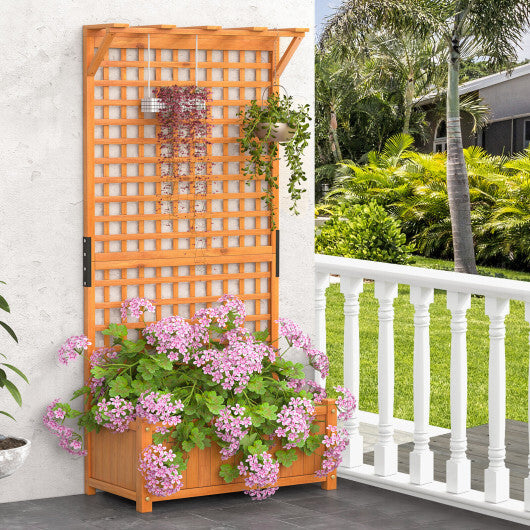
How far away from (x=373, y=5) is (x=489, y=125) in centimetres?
896

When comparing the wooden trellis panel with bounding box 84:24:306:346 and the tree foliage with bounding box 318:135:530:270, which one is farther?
the tree foliage with bounding box 318:135:530:270

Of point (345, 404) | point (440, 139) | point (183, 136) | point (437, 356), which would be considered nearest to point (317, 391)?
point (345, 404)

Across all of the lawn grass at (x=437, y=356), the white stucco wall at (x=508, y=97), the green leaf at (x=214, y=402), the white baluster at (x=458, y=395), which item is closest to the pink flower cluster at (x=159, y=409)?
the green leaf at (x=214, y=402)

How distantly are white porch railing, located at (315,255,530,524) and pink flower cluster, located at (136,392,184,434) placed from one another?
0.97 m

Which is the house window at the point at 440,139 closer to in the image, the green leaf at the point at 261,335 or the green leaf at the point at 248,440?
the green leaf at the point at 261,335

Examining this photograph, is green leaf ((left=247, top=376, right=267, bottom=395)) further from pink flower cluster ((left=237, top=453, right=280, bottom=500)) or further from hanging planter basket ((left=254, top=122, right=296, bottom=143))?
hanging planter basket ((left=254, top=122, right=296, bottom=143))

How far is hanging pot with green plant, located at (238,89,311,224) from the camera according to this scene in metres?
4.13

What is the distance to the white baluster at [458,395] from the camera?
398cm

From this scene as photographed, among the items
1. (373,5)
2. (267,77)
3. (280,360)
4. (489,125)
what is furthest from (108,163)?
(489,125)

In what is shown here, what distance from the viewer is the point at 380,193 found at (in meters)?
16.5

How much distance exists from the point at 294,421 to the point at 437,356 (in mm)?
5416

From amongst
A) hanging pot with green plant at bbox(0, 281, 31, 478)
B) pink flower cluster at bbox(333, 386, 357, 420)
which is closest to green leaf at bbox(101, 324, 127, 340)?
hanging pot with green plant at bbox(0, 281, 31, 478)

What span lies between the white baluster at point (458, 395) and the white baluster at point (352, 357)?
52 centimetres

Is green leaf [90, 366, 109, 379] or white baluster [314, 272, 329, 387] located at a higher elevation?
white baluster [314, 272, 329, 387]
